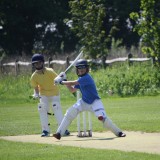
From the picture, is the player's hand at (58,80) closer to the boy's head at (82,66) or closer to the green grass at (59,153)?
the boy's head at (82,66)

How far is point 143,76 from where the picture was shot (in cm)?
3200

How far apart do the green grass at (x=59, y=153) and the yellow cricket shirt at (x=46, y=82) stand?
291cm

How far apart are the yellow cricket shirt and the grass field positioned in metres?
1.22

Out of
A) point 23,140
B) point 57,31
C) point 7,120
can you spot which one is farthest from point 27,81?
point 57,31

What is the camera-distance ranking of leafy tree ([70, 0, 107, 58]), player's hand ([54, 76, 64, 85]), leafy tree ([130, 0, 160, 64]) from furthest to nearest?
leafy tree ([70, 0, 107, 58]) → leafy tree ([130, 0, 160, 64]) → player's hand ([54, 76, 64, 85])

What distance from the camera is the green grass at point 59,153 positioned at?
12477 mm

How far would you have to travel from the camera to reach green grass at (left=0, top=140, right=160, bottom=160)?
12477 millimetres

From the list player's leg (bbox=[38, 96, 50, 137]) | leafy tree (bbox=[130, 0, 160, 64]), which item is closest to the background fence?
leafy tree (bbox=[130, 0, 160, 64])

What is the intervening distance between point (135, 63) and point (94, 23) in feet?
21.9

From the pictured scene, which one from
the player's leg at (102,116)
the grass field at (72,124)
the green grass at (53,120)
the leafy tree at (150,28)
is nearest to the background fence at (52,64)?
the leafy tree at (150,28)

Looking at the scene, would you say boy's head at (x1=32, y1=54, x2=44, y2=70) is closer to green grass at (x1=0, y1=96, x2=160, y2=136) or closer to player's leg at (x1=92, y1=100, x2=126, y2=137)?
green grass at (x1=0, y1=96, x2=160, y2=136)

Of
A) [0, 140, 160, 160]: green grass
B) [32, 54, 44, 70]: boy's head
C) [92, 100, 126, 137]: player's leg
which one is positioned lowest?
[0, 140, 160, 160]: green grass

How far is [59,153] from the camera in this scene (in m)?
13.3

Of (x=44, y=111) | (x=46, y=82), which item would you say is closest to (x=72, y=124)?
(x=44, y=111)
